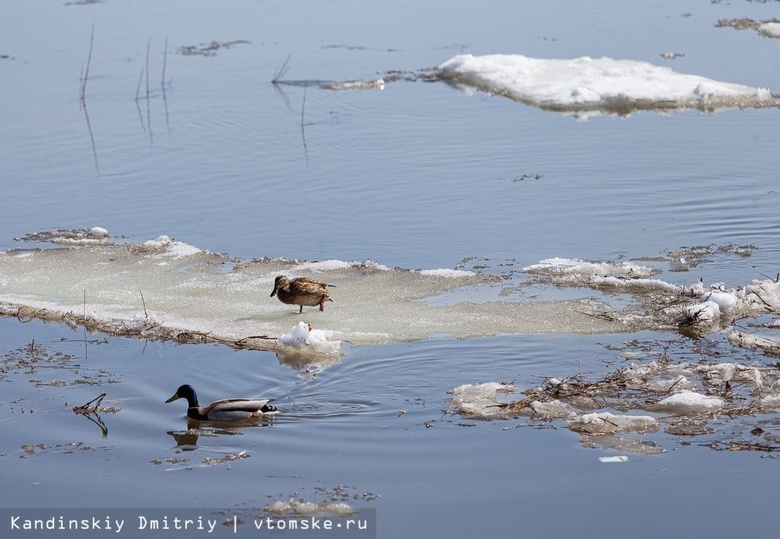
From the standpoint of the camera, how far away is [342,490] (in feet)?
24.0

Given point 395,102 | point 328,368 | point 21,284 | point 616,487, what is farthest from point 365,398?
point 395,102

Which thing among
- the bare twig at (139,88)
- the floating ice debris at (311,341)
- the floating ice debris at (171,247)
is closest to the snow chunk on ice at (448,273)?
the floating ice debris at (311,341)

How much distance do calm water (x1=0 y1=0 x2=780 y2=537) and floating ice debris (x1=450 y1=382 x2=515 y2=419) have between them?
0.40ft

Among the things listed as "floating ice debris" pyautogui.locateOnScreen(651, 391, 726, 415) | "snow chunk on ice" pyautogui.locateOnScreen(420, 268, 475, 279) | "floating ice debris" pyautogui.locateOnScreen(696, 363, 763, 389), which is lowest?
"floating ice debris" pyautogui.locateOnScreen(651, 391, 726, 415)

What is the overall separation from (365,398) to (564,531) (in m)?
2.43

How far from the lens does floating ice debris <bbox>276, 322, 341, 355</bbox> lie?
986cm

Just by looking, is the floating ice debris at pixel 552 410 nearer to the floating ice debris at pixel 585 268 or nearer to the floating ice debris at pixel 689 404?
the floating ice debris at pixel 689 404

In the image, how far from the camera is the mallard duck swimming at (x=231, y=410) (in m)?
8.49

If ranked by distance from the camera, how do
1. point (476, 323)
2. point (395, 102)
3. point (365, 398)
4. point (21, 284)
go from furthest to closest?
point (395, 102) < point (21, 284) < point (476, 323) < point (365, 398)

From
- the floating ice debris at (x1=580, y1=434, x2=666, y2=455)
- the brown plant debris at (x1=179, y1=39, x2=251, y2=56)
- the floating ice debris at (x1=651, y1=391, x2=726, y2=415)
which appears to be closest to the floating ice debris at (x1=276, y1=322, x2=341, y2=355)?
the floating ice debris at (x1=580, y1=434, x2=666, y2=455)

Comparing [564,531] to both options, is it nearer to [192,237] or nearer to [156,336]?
[156,336]

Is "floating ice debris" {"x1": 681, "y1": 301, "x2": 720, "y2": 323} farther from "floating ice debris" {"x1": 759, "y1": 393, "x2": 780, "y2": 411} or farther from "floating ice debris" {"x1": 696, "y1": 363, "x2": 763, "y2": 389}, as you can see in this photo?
"floating ice debris" {"x1": 759, "y1": 393, "x2": 780, "y2": 411}

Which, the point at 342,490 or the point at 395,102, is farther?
the point at 395,102

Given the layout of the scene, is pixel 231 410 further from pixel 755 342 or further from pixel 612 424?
pixel 755 342
